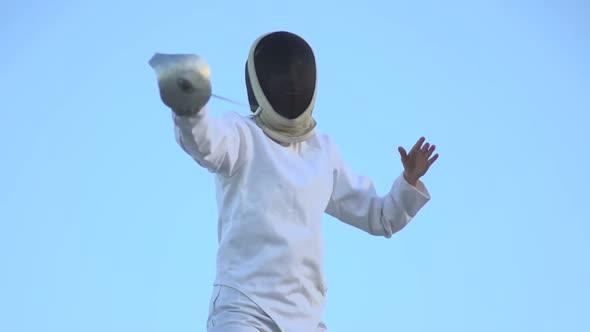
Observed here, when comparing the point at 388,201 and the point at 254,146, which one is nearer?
the point at 254,146

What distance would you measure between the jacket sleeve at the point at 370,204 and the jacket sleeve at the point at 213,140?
715 millimetres

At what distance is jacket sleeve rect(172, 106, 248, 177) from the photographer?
4574 millimetres

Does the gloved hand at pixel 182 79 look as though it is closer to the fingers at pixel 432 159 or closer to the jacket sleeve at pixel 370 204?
the jacket sleeve at pixel 370 204

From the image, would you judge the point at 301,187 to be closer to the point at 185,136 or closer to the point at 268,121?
the point at 268,121

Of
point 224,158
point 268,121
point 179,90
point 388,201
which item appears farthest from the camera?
point 388,201

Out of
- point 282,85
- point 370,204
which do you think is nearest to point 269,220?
point 282,85

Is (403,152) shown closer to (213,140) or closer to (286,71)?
(286,71)

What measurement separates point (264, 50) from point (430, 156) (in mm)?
1053

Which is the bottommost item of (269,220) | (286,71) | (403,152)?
(269,220)

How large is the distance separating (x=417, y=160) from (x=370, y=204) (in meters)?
0.33

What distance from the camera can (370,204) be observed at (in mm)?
5719

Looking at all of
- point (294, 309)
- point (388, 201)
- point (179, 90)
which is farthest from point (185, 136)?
point (388, 201)

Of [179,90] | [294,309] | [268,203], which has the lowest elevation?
[294,309]

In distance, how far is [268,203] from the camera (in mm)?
5086
